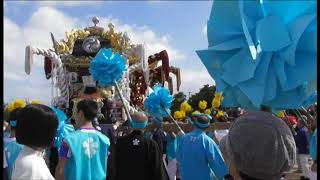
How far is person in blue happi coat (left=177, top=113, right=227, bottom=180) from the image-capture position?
19.0 ft

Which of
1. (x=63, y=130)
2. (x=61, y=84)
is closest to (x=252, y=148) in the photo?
(x=63, y=130)

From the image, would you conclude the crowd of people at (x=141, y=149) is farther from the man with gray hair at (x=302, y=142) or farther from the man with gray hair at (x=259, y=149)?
the man with gray hair at (x=302, y=142)

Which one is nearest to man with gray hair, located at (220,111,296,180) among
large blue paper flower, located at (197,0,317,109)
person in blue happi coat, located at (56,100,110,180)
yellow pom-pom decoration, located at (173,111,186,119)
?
large blue paper flower, located at (197,0,317,109)

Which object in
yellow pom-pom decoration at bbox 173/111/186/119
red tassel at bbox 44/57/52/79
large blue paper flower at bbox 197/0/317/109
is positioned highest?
red tassel at bbox 44/57/52/79

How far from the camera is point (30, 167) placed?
8.91 feet

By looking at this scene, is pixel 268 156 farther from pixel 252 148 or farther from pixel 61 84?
pixel 61 84

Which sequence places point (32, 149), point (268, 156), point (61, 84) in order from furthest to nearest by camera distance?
point (61, 84) → point (32, 149) → point (268, 156)

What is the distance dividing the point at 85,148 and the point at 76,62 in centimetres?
1277

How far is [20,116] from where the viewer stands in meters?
2.89

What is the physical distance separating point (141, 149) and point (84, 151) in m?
1.11

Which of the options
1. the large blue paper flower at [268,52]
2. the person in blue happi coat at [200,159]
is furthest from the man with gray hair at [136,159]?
the large blue paper flower at [268,52]

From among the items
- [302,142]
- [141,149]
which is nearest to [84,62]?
[302,142]

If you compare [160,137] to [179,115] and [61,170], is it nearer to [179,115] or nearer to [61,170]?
[61,170]

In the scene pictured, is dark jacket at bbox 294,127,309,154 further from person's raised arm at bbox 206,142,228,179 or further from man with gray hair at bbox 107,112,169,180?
man with gray hair at bbox 107,112,169,180
